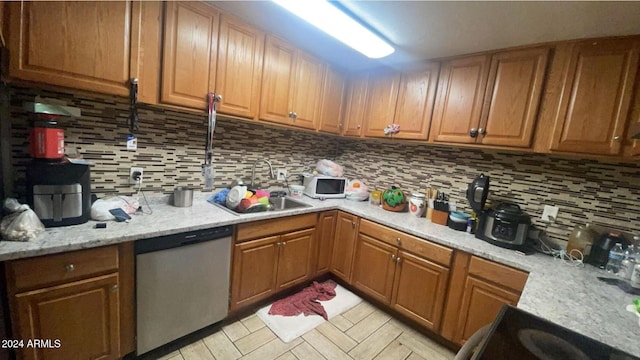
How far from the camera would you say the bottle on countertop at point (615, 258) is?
1358 mm

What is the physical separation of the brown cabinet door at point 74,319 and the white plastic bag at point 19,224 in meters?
0.24

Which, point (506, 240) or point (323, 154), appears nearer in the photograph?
point (506, 240)

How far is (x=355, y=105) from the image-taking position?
248cm

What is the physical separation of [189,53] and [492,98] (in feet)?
6.70

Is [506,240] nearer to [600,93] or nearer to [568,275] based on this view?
[568,275]

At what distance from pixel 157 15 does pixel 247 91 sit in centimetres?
63

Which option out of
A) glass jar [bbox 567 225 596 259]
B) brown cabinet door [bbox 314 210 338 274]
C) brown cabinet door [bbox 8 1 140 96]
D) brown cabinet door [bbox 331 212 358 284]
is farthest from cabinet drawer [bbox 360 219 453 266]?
brown cabinet door [bbox 8 1 140 96]

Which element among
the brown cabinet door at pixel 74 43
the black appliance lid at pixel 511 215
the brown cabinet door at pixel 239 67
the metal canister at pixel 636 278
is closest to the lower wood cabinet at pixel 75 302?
the brown cabinet door at pixel 74 43

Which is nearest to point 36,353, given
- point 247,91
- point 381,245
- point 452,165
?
point 247,91

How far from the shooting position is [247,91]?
1.77 meters

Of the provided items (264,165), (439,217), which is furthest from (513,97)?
(264,165)

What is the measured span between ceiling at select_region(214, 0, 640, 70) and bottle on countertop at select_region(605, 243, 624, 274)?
1.19m

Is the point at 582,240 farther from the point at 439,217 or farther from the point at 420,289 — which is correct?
the point at 420,289

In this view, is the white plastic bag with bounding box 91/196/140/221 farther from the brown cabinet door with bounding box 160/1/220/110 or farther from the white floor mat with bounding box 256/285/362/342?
the white floor mat with bounding box 256/285/362/342
